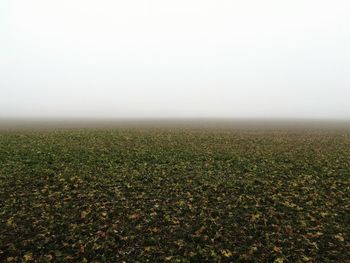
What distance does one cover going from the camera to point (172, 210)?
555 inches

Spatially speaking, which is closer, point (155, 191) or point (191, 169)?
point (155, 191)

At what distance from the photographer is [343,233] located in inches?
461

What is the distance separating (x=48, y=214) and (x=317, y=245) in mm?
11933

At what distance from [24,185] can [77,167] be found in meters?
4.81

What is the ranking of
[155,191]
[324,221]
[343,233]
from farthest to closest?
[155,191] → [324,221] → [343,233]

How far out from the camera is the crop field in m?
10.4

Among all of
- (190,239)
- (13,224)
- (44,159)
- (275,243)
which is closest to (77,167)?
(44,159)

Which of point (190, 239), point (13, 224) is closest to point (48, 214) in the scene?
Result: point (13, 224)

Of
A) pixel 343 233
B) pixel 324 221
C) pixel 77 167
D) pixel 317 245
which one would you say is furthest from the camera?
pixel 77 167

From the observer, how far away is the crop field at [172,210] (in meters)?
10.4

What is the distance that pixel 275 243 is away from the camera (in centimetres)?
1098

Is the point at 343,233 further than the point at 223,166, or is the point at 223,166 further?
the point at 223,166

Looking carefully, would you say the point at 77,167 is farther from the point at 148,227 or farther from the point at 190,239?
the point at 190,239

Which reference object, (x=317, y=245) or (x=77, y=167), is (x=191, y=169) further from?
(x=317, y=245)
